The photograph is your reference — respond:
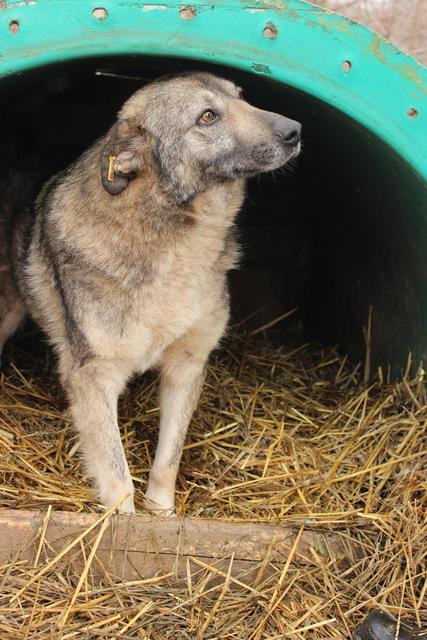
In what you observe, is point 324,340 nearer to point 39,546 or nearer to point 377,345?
point 377,345

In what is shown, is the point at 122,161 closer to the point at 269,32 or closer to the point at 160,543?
the point at 269,32

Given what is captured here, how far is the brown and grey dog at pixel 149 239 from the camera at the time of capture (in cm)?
350

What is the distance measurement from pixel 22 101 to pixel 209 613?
3401 millimetres

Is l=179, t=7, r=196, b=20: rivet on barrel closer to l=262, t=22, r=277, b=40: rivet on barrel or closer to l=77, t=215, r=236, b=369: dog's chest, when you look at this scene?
l=262, t=22, r=277, b=40: rivet on barrel

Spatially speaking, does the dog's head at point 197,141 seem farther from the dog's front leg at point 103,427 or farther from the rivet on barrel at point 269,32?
the dog's front leg at point 103,427

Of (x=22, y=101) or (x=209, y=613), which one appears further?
(x=22, y=101)

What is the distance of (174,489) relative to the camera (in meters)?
3.91

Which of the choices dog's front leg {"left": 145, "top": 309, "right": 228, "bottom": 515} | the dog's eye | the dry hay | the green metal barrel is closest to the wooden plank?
the dry hay

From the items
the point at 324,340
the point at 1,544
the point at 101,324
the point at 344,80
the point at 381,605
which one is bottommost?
the point at 324,340

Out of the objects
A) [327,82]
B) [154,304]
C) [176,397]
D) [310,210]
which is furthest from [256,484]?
[310,210]

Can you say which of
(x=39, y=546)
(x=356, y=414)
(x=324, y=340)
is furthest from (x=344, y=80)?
(x=324, y=340)

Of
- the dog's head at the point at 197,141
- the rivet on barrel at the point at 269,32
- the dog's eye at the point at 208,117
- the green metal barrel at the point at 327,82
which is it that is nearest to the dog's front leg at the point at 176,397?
the dog's head at the point at 197,141

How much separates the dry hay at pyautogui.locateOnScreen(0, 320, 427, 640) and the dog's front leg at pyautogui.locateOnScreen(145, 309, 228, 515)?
12cm

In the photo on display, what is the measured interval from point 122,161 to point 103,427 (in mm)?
1153
